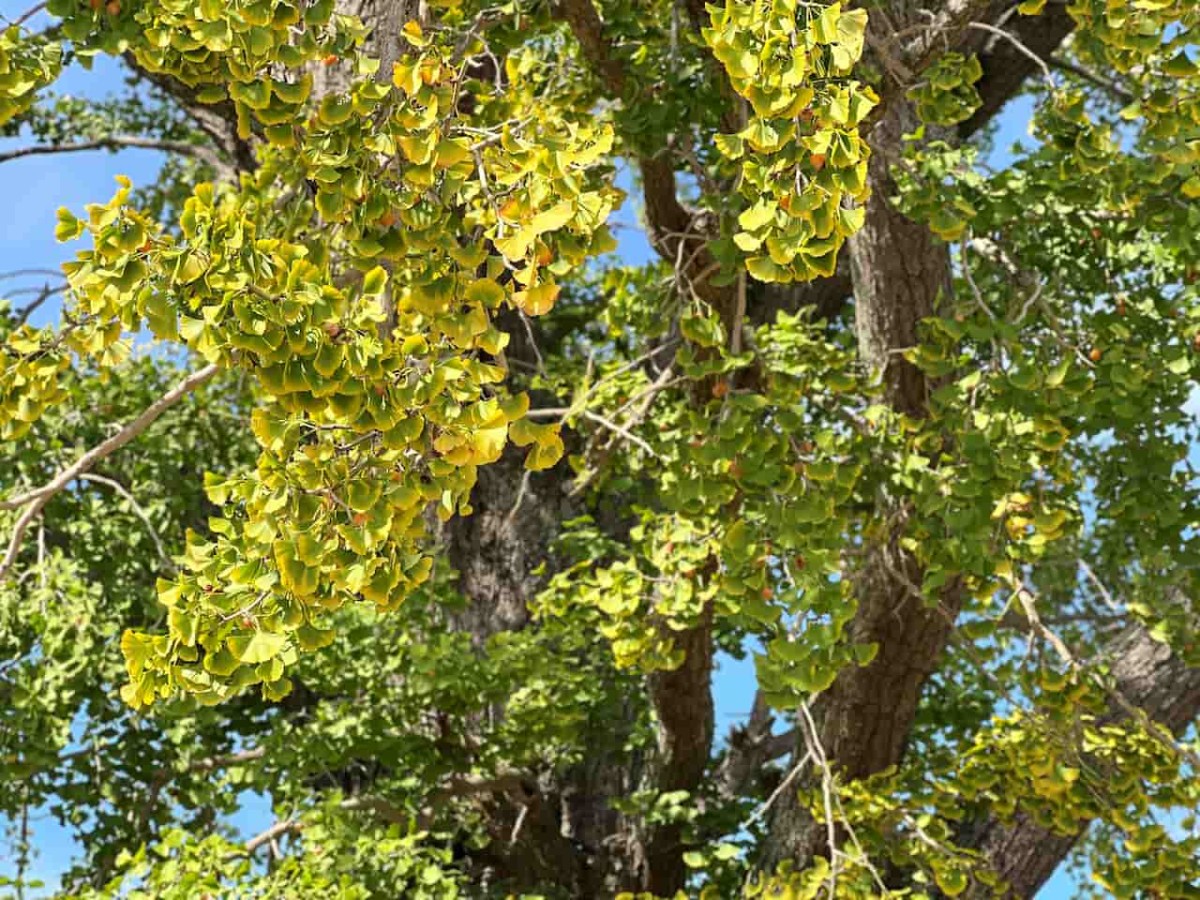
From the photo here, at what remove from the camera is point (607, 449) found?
16.1 ft

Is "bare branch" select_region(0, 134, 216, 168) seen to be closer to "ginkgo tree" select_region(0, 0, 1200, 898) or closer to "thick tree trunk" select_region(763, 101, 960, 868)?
"ginkgo tree" select_region(0, 0, 1200, 898)

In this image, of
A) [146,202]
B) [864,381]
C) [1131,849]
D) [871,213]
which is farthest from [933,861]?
[146,202]

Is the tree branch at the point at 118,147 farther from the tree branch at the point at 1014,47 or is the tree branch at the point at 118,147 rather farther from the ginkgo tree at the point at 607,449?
the tree branch at the point at 1014,47

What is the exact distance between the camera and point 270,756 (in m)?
5.28

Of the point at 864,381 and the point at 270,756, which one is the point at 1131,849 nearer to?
the point at 864,381

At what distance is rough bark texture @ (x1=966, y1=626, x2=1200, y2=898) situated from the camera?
5762 millimetres

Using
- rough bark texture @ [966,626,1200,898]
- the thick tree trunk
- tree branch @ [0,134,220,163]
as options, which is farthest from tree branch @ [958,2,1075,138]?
tree branch @ [0,134,220,163]

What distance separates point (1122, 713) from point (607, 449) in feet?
8.26

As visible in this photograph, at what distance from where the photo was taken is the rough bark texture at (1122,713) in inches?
227

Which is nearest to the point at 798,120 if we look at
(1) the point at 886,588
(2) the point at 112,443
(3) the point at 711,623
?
(2) the point at 112,443

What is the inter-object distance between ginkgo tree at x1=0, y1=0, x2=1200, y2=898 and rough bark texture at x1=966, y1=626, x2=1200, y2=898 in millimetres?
19

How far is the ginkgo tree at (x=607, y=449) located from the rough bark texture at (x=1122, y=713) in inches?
0.8

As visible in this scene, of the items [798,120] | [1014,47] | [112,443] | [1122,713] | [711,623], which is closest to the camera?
[798,120]

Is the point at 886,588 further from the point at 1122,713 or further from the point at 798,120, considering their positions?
the point at 798,120
